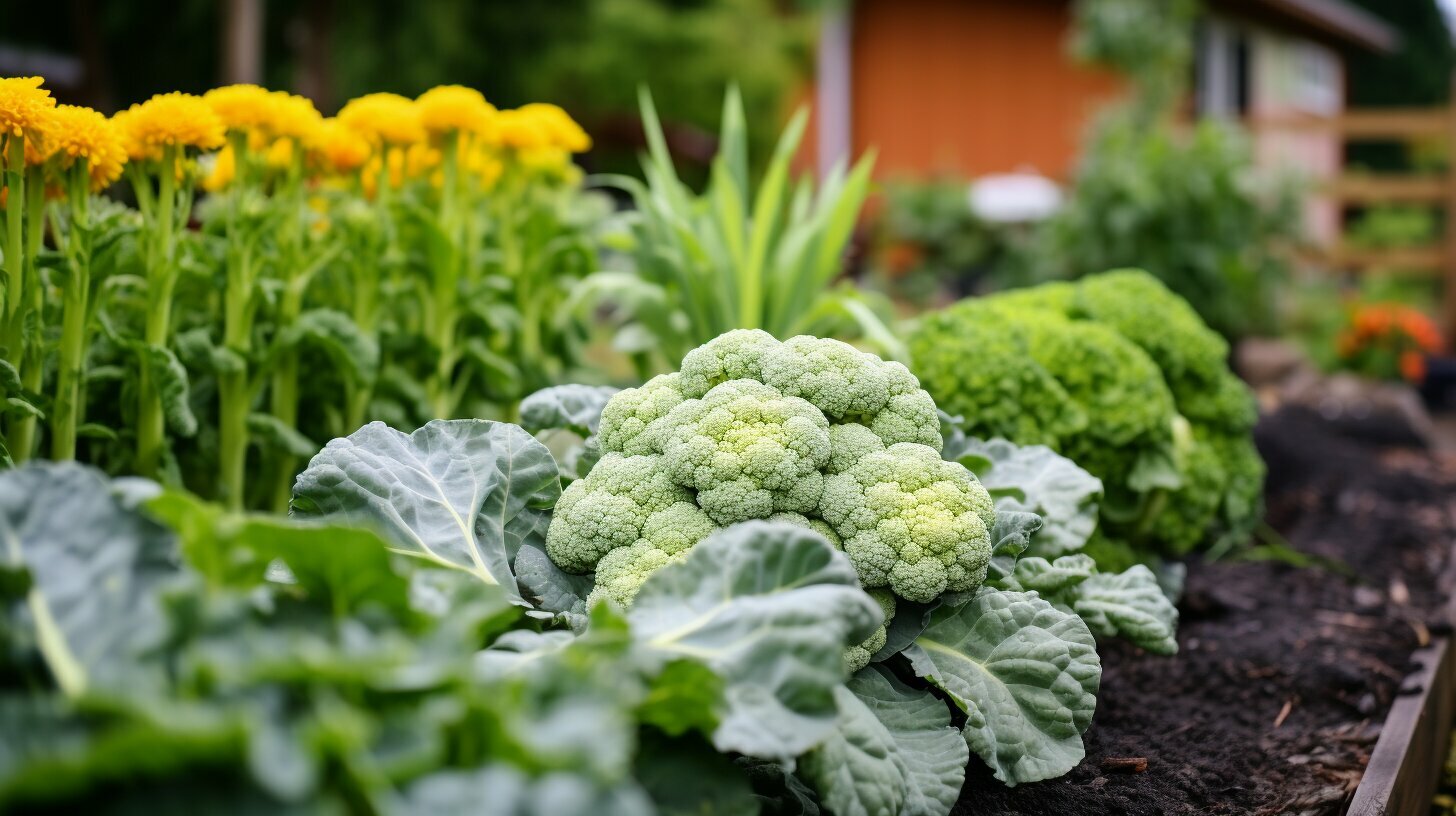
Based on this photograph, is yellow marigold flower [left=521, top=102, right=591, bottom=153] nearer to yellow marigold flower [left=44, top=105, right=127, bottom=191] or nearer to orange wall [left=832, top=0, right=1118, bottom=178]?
yellow marigold flower [left=44, top=105, right=127, bottom=191]

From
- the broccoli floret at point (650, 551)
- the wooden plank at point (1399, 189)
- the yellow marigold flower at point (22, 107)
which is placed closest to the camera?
the broccoli floret at point (650, 551)

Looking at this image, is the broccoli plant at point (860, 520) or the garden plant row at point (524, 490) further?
the broccoli plant at point (860, 520)

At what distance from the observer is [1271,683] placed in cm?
249

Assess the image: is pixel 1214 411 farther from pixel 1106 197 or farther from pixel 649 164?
pixel 1106 197

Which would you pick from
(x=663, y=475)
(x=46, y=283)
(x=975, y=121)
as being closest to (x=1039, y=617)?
(x=663, y=475)

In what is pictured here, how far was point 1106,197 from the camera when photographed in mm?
6648

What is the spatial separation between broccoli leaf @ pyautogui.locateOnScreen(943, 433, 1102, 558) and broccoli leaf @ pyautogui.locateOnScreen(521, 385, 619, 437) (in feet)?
2.28

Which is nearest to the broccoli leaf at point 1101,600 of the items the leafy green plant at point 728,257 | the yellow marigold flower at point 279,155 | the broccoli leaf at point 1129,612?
the broccoli leaf at point 1129,612

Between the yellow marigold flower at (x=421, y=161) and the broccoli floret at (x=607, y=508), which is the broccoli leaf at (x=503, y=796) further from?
the yellow marigold flower at (x=421, y=161)

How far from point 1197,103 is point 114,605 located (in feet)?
48.4

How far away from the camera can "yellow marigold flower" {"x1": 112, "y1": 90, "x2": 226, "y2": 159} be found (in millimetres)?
2086

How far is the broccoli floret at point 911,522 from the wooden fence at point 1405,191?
390 inches

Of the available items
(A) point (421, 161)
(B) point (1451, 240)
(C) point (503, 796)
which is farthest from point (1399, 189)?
(C) point (503, 796)

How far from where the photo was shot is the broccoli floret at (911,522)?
1652mm
